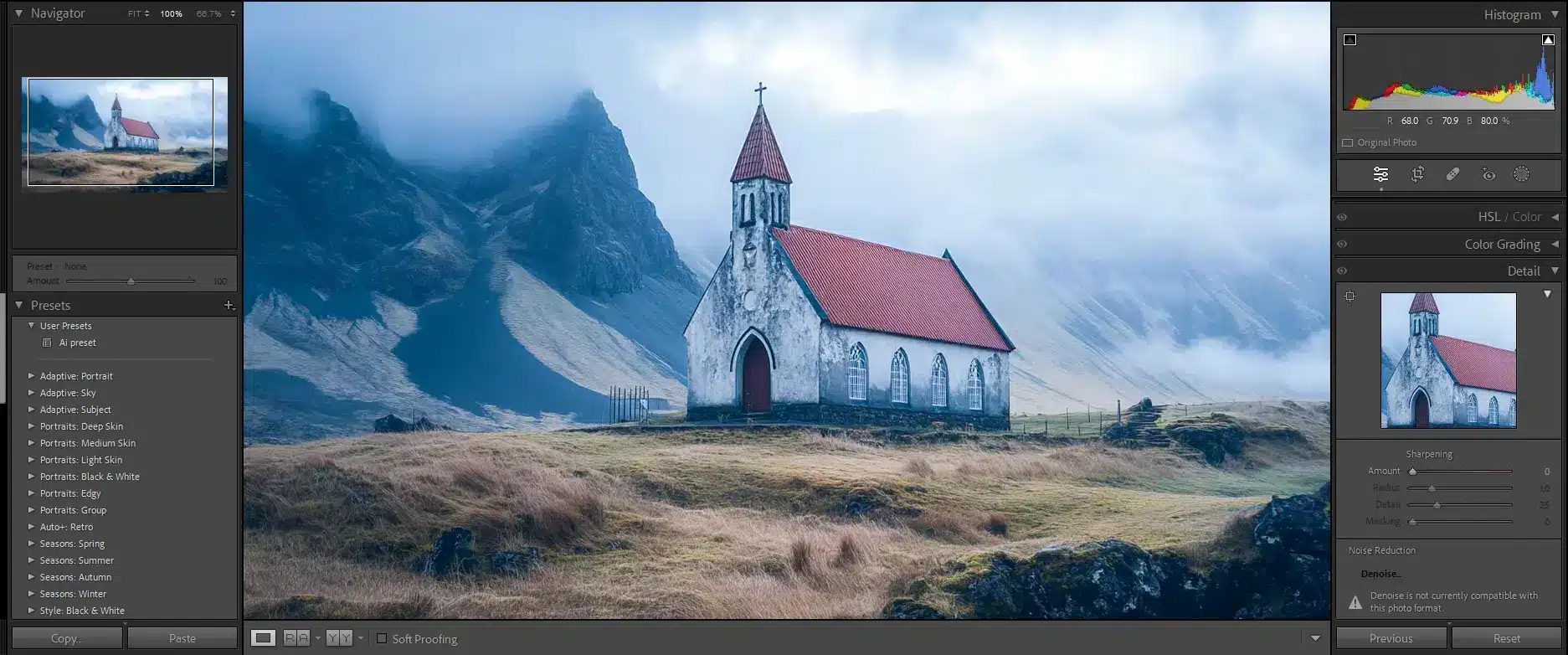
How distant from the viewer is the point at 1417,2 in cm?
1602

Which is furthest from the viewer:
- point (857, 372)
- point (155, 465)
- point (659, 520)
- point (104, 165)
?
point (857, 372)

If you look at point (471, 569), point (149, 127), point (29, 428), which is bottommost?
point (471, 569)

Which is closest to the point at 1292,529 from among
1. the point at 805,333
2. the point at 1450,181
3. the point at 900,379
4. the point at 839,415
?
the point at 1450,181

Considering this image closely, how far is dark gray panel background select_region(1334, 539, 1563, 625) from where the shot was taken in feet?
49.9

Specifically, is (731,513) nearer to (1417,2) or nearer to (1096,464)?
(1096,464)

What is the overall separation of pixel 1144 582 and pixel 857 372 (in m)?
26.6

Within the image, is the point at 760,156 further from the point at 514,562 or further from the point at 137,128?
the point at 137,128

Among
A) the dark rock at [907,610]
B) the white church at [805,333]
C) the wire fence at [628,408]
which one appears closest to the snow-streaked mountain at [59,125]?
the dark rock at [907,610]

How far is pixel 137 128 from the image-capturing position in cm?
1862

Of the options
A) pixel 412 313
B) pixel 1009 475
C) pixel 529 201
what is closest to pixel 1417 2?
pixel 1009 475

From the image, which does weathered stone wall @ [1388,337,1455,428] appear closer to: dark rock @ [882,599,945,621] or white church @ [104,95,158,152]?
dark rock @ [882,599,945,621]

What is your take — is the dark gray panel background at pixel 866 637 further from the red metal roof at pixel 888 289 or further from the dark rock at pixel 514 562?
the red metal roof at pixel 888 289

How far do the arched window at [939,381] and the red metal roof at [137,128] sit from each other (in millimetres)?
36217

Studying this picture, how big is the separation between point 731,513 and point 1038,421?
36.8m
